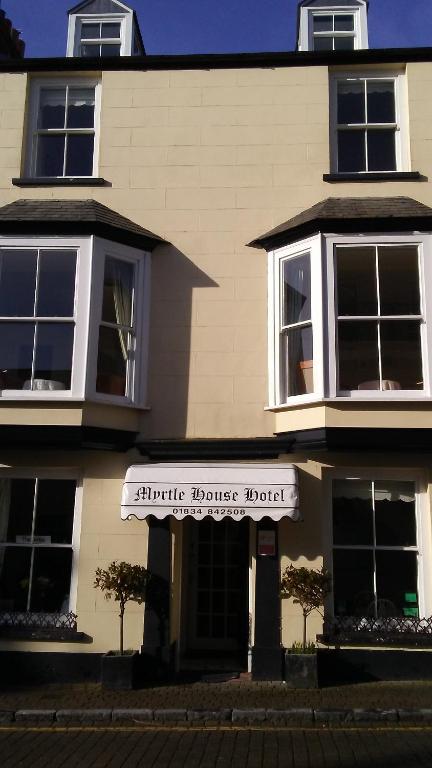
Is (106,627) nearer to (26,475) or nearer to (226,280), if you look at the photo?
(26,475)

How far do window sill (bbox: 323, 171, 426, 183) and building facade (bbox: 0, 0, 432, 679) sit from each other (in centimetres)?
3

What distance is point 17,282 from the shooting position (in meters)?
9.73

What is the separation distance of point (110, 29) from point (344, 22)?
414cm

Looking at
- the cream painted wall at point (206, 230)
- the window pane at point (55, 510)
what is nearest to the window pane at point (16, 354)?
the cream painted wall at point (206, 230)

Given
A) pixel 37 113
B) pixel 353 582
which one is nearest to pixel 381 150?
pixel 37 113

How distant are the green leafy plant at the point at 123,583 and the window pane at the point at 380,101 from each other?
7.70 metres

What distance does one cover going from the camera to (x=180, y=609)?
9.46 m

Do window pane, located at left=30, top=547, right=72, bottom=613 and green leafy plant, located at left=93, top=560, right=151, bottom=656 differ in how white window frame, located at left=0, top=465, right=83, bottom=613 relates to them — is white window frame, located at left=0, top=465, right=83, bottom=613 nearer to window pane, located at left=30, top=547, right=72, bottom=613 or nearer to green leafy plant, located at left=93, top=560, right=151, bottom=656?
window pane, located at left=30, top=547, right=72, bottom=613

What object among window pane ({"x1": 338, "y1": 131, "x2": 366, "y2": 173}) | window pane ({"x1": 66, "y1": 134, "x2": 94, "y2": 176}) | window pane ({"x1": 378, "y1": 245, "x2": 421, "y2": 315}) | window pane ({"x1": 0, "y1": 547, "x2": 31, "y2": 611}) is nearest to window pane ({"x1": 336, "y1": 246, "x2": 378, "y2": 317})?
window pane ({"x1": 378, "y1": 245, "x2": 421, "y2": 315})

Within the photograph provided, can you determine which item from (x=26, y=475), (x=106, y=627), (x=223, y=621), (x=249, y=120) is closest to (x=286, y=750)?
(x=106, y=627)

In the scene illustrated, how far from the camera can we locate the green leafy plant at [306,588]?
827 centimetres

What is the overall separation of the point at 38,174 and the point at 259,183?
11.7ft

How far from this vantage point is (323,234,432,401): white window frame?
8.86 m

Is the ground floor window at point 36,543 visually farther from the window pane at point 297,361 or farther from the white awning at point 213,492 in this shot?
the window pane at point 297,361
